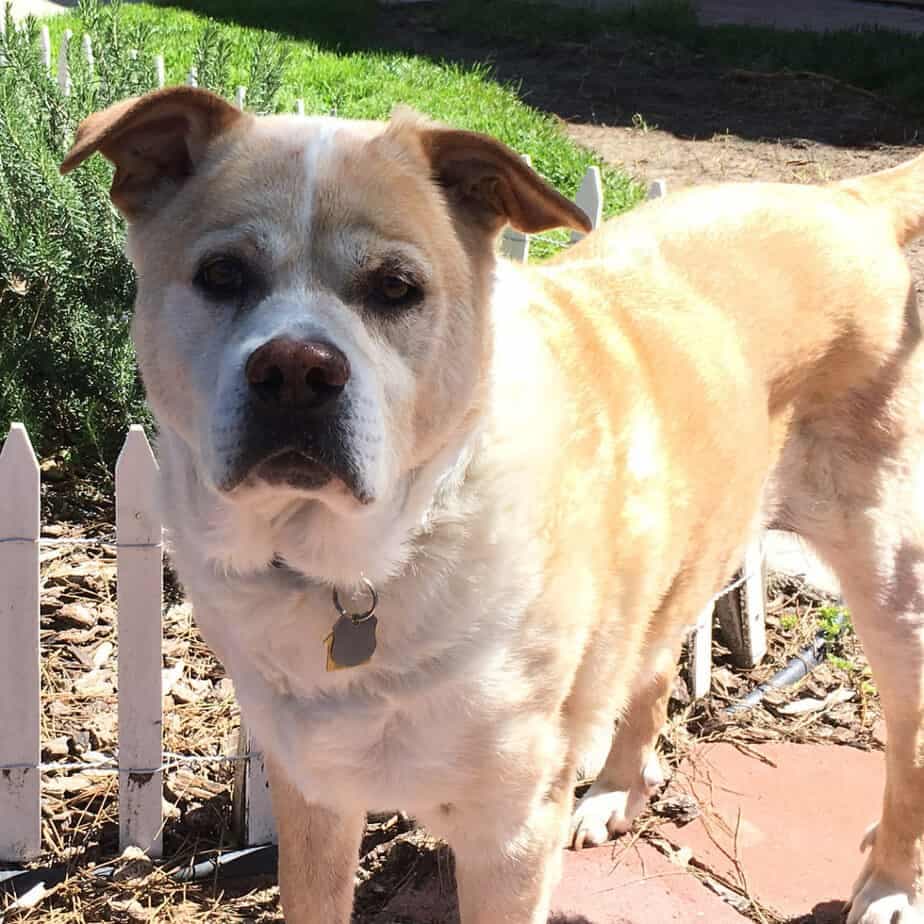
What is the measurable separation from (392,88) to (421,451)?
6308mm

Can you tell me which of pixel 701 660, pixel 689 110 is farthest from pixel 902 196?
pixel 689 110

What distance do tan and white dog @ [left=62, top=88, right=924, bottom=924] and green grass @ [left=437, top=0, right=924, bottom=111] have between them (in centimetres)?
674

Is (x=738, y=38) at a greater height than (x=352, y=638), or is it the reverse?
(x=738, y=38)

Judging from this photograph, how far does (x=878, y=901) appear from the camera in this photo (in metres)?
3.06

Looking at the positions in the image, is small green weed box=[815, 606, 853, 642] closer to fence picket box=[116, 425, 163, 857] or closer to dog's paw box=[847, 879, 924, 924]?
dog's paw box=[847, 879, 924, 924]

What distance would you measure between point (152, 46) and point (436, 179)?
20.8 ft

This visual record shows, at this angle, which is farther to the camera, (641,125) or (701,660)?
(641,125)

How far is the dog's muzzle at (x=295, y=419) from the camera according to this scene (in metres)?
2.01

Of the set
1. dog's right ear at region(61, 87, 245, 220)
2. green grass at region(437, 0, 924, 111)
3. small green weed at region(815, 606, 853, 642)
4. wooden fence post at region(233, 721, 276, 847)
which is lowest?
wooden fence post at region(233, 721, 276, 847)

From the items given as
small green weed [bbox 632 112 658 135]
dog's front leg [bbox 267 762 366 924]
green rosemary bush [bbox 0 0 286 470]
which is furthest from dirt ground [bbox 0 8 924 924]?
small green weed [bbox 632 112 658 135]

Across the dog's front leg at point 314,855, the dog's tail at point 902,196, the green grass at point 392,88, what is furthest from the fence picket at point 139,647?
the green grass at point 392,88

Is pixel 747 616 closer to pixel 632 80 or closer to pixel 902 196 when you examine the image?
pixel 902 196

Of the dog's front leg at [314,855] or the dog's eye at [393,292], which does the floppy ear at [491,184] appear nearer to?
the dog's eye at [393,292]

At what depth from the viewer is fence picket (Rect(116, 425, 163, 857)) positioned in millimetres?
2953
